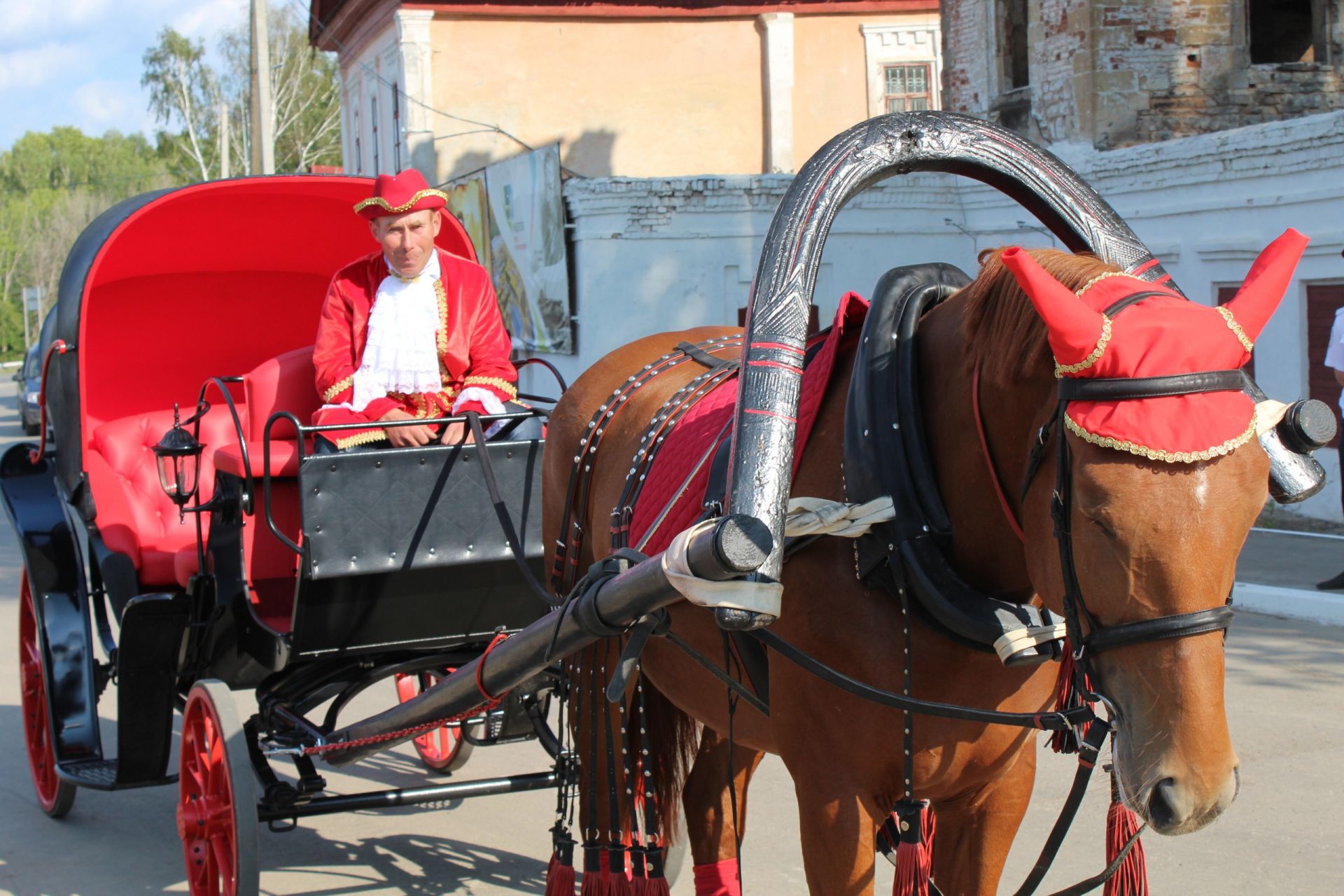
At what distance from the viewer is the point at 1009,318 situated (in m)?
2.24

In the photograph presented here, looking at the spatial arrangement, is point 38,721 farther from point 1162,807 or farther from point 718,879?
point 1162,807

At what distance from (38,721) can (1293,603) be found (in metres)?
6.47

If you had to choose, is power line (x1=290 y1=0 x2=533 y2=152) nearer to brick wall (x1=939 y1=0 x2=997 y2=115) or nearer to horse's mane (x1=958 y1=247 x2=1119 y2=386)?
brick wall (x1=939 y1=0 x2=997 y2=115)

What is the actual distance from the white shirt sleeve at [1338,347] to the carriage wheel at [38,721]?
6.88m

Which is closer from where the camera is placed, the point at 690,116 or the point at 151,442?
the point at 151,442

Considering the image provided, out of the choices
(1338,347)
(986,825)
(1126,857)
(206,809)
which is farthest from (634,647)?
(1338,347)

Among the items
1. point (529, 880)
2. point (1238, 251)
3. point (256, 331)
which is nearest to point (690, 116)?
point (1238, 251)

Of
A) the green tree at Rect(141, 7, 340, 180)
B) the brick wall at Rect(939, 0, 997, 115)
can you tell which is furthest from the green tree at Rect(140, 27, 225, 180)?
the brick wall at Rect(939, 0, 997, 115)

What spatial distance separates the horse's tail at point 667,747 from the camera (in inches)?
150

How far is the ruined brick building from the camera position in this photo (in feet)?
41.7

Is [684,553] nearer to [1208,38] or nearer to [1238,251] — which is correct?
[1238,251]

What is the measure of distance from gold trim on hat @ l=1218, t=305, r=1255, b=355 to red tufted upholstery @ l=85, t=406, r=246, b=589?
13.0ft

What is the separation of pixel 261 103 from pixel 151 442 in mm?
15771

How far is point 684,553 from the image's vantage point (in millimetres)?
2283
